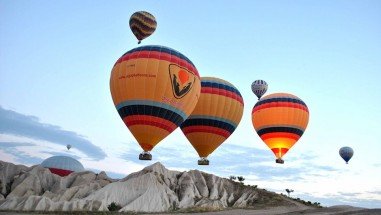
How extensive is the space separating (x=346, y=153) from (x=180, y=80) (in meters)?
37.2

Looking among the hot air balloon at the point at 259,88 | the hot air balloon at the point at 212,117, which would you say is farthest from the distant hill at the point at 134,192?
the hot air balloon at the point at 259,88

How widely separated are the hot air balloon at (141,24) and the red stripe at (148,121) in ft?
38.3

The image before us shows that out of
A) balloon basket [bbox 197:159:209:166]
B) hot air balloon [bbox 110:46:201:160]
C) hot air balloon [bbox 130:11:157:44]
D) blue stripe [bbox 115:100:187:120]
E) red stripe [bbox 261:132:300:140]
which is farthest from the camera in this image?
red stripe [bbox 261:132:300:140]

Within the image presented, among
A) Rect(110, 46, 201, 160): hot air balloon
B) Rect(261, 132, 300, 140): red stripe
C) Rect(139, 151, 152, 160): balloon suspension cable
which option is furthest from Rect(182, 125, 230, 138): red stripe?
Rect(139, 151, 152, 160): balloon suspension cable

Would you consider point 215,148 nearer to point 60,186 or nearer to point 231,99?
point 231,99

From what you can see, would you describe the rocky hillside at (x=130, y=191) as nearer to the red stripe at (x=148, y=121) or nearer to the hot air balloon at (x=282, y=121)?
the hot air balloon at (x=282, y=121)

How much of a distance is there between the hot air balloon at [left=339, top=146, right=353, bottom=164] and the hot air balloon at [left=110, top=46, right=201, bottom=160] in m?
34.8

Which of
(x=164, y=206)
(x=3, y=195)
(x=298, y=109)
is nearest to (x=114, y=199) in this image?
(x=164, y=206)

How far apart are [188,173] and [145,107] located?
30957 millimetres

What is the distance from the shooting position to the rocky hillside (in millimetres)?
48453

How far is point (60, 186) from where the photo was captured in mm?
62094

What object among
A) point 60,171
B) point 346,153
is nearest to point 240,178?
point 346,153

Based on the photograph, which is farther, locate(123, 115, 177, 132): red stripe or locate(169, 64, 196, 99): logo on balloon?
locate(169, 64, 196, 99): logo on balloon

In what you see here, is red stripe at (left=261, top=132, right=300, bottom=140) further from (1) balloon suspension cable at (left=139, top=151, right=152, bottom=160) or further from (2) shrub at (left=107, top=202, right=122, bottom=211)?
(2) shrub at (left=107, top=202, right=122, bottom=211)
